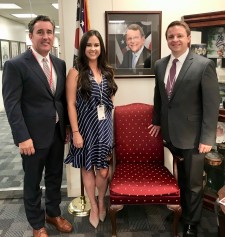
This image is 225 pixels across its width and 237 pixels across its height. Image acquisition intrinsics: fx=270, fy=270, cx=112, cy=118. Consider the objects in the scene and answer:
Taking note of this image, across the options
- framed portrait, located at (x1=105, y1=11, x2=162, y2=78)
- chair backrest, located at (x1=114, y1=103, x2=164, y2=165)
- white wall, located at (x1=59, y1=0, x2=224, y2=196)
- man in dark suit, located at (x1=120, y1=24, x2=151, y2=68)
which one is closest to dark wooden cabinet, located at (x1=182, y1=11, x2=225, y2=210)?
white wall, located at (x1=59, y1=0, x2=224, y2=196)

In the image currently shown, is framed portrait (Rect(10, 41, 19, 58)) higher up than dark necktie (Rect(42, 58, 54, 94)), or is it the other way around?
framed portrait (Rect(10, 41, 19, 58))

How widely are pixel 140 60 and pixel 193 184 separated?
48.9 inches

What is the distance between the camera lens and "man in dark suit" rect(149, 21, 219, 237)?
1941 millimetres

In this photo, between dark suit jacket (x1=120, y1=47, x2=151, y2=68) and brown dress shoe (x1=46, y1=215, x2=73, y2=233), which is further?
dark suit jacket (x1=120, y1=47, x2=151, y2=68)

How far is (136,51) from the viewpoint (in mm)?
2592

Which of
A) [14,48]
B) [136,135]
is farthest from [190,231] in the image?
[14,48]

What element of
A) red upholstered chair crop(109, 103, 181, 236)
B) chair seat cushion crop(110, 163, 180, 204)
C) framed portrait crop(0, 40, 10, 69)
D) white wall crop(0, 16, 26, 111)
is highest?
white wall crop(0, 16, 26, 111)

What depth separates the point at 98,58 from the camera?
220 cm

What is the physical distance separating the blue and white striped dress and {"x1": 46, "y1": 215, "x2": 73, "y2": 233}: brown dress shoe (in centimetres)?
54

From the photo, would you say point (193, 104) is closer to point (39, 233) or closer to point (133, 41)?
point (133, 41)

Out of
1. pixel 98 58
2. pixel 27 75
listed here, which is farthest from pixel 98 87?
pixel 27 75

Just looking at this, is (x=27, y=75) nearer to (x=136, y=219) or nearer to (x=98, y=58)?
(x=98, y=58)

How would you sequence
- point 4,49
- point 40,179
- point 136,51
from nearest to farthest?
point 40,179 → point 136,51 → point 4,49

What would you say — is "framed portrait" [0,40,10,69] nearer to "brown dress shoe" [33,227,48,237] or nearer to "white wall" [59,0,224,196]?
"white wall" [59,0,224,196]
